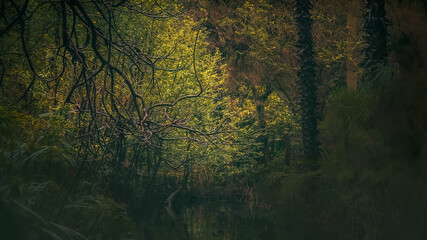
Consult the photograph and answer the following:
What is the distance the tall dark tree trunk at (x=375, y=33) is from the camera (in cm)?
1427

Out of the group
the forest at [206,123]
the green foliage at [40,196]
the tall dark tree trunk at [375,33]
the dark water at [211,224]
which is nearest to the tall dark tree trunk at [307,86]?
the forest at [206,123]

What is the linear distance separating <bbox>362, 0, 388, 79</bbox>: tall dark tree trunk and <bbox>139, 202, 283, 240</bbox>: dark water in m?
6.03

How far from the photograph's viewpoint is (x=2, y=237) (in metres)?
5.22

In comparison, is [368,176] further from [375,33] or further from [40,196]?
[40,196]

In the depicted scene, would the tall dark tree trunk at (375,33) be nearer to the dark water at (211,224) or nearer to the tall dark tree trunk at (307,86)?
the tall dark tree trunk at (307,86)

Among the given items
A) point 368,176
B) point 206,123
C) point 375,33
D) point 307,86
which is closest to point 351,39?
point 307,86

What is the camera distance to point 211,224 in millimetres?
18875

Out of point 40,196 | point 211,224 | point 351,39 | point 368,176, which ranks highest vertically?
point 351,39

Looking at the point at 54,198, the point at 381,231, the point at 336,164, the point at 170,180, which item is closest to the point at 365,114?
the point at 336,164

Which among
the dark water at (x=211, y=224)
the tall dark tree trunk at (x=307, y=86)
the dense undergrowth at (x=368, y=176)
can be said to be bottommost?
the dark water at (x=211, y=224)

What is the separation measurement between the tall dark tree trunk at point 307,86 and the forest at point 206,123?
4cm

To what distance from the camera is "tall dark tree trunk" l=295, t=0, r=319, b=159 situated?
17.6 m

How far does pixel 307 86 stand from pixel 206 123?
4441 millimetres

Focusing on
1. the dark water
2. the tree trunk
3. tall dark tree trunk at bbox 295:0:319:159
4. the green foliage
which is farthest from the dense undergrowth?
the tree trunk
